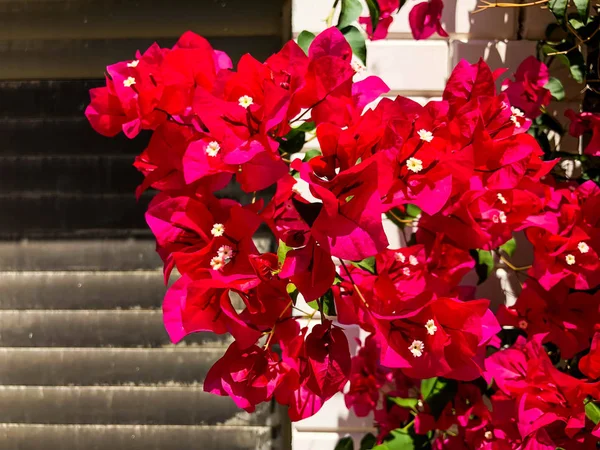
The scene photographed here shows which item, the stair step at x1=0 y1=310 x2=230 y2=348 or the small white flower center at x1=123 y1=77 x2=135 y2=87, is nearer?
the small white flower center at x1=123 y1=77 x2=135 y2=87

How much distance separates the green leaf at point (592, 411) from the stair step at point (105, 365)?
0.79 meters

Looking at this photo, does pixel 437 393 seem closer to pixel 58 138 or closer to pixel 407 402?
pixel 407 402

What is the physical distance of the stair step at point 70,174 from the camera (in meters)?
1.07

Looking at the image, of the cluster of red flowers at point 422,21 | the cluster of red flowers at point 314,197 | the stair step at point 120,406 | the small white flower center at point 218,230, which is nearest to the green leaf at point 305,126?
the cluster of red flowers at point 314,197

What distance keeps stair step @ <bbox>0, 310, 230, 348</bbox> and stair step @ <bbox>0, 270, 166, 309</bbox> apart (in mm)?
25

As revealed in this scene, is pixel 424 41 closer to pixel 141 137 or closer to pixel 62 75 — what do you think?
pixel 141 137

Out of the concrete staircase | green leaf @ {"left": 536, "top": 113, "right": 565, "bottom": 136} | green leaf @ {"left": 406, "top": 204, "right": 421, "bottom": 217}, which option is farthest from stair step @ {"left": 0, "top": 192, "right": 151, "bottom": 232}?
green leaf @ {"left": 536, "top": 113, "right": 565, "bottom": 136}

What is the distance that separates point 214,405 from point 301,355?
2.32 feet

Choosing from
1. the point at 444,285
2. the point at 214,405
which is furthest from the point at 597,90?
the point at 214,405

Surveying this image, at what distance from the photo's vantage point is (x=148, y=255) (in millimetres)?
1088

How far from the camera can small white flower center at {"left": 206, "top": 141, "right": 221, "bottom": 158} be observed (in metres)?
0.45

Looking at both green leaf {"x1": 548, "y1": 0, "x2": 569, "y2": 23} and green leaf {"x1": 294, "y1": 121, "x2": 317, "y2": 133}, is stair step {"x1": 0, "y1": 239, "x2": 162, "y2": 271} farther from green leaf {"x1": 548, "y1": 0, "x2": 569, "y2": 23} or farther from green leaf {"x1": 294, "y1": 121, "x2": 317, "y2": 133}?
green leaf {"x1": 548, "y1": 0, "x2": 569, "y2": 23}

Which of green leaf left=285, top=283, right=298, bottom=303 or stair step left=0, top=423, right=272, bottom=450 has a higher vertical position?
green leaf left=285, top=283, right=298, bottom=303

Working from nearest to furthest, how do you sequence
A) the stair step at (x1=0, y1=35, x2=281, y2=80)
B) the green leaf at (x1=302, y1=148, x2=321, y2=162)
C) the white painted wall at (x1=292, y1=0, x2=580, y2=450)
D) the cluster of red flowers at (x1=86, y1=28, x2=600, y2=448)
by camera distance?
the cluster of red flowers at (x1=86, y1=28, x2=600, y2=448), the green leaf at (x1=302, y1=148, x2=321, y2=162), the white painted wall at (x1=292, y1=0, x2=580, y2=450), the stair step at (x1=0, y1=35, x2=281, y2=80)
